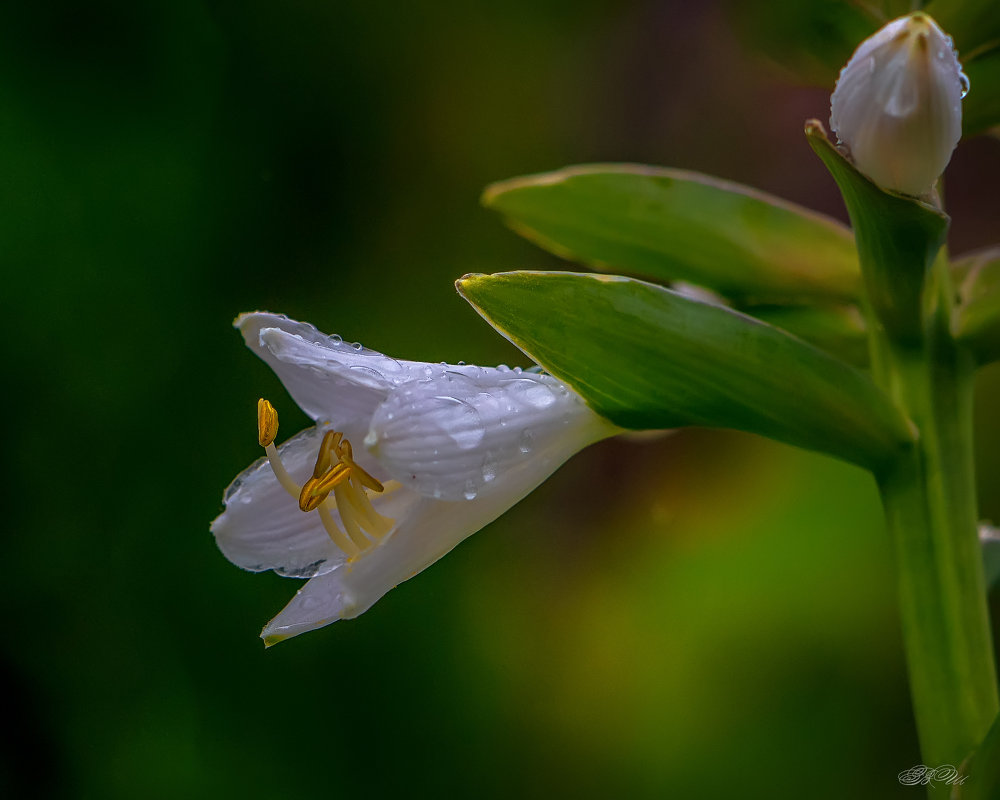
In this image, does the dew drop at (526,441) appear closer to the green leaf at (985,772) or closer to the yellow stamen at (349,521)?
the yellow stamen at (349,521)

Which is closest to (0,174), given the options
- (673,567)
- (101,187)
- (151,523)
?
(101,187)

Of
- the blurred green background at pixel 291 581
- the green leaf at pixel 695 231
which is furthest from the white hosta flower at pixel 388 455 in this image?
the blurred green background at pixel 291 581

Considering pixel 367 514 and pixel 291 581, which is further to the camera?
pixel 291 581

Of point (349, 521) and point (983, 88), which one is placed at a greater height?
point (983, 88)

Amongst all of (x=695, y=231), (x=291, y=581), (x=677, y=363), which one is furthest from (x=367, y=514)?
(x=291, y=581)

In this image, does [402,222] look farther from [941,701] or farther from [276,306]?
[941,701]

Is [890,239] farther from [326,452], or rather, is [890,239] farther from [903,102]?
[326,452]
